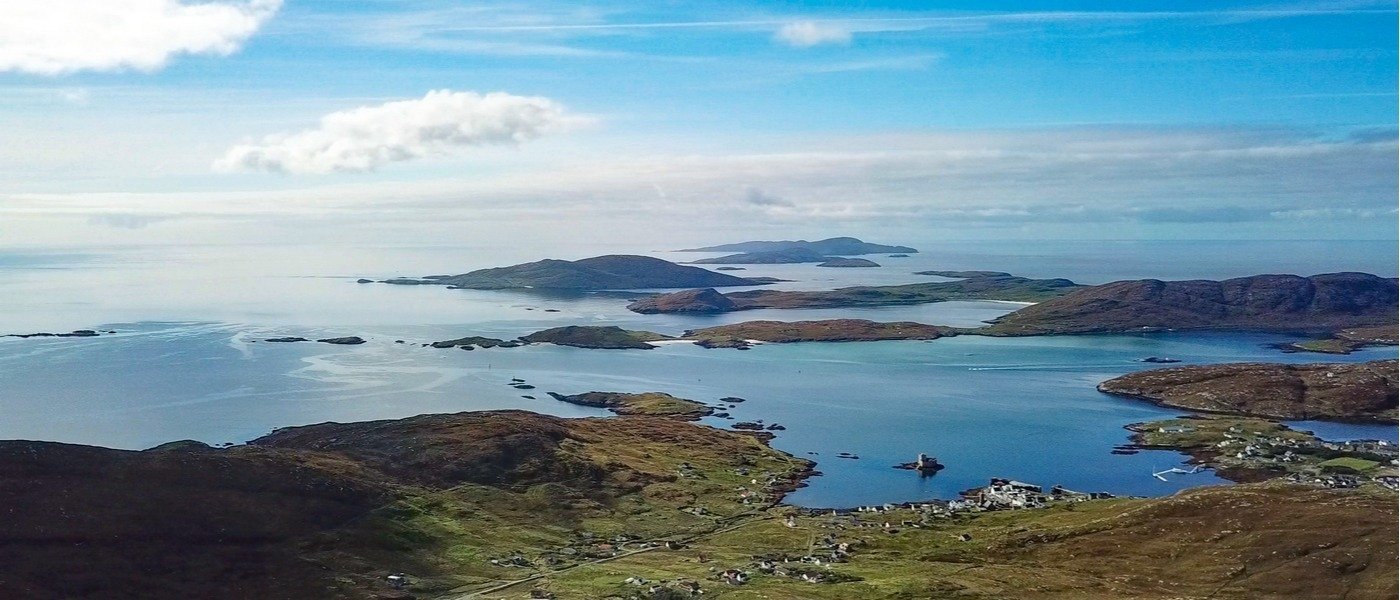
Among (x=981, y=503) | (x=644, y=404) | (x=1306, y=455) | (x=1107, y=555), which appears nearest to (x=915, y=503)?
(x=981, y=503)

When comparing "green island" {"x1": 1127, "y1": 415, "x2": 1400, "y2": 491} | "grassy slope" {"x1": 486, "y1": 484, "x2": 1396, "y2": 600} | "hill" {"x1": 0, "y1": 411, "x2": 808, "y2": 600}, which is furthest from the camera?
"green island" {"x1": 1127, "y1": 415, "x2": 1400, "y2": 491}

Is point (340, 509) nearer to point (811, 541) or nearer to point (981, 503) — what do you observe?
point (811, 541)

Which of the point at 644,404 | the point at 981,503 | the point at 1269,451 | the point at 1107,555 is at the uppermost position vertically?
the point at 644,404

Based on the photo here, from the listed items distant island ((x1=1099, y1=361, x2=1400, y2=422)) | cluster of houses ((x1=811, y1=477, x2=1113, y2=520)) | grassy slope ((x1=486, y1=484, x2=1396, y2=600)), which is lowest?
cluster of houses ((x1=811, y1=477, x2=1113, y2=520))

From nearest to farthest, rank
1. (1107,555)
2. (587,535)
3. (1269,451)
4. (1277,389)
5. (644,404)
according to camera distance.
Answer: (1107,555)
(587,535)
(1269,451)
(1277,389)
(644,404)

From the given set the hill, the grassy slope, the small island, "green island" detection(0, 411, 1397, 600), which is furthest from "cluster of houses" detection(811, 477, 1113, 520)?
the small island

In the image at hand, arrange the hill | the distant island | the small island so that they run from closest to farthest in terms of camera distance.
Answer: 1. the hill
2. the distant island
3. the small island

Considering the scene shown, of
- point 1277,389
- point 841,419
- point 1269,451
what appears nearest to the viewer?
point 1269,451

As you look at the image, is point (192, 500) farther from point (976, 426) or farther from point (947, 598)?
point (976, 426)

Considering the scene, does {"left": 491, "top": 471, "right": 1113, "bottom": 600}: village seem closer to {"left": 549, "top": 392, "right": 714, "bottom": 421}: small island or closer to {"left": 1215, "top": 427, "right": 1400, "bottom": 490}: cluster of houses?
{"left": 1215, "top": 427, "right": 1400, "bottom": 490}: cluster of houses
